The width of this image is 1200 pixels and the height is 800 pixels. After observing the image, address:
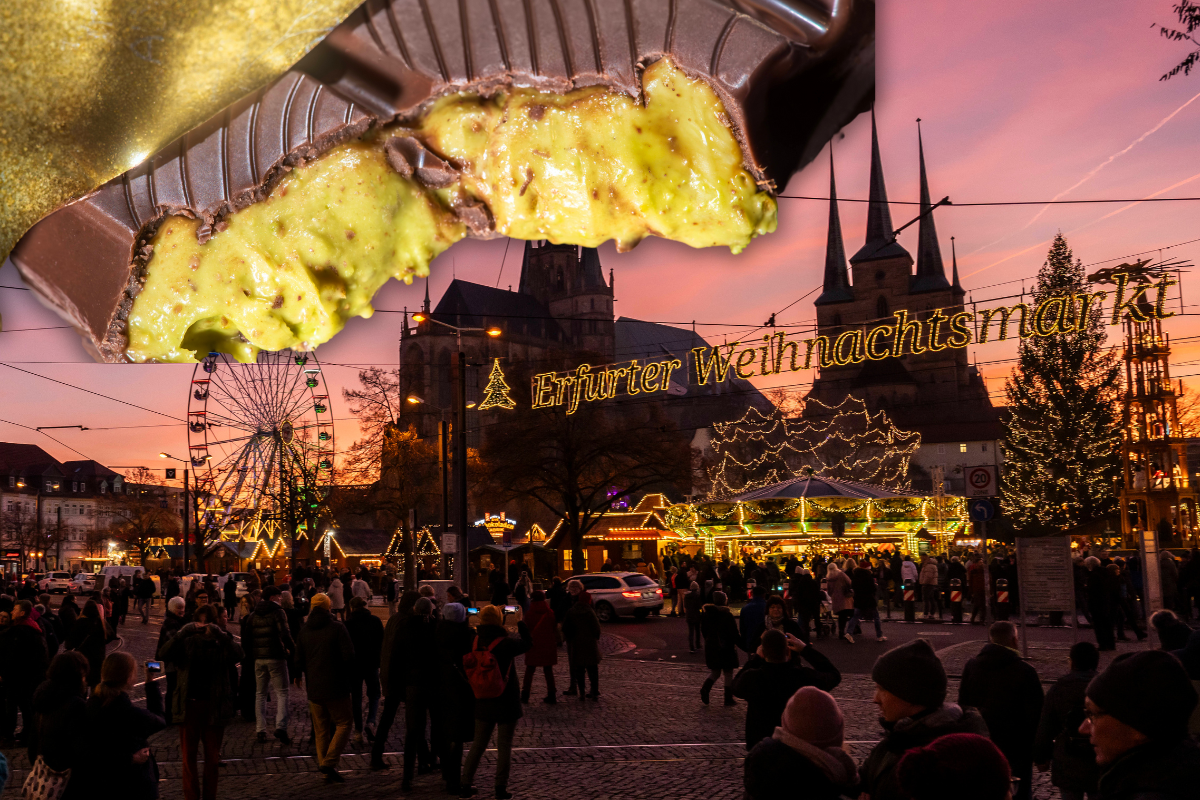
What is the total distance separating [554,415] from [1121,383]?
Result: 99.0 ft

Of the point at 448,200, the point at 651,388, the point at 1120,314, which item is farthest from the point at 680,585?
the point at 448,200

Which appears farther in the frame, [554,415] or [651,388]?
[554,415]

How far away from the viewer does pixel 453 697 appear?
8797 millimetres

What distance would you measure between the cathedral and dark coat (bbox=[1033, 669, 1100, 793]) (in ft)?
307

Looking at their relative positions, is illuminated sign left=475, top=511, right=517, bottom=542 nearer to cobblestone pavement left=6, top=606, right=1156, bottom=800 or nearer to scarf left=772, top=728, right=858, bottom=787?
cobblestone pavement left=6, top=606, right=1156, bottom=800

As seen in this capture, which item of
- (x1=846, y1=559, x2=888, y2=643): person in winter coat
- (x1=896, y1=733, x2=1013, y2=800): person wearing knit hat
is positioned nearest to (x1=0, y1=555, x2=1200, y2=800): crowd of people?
(x1=896, y1=733, x2=1013, y2=800): person wearing knit hat

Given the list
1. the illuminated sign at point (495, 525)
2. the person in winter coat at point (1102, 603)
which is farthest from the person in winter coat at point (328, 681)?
the illuminated sign at point (495, 525)

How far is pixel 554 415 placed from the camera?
133ft

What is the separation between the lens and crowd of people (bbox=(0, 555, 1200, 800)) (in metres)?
3.14

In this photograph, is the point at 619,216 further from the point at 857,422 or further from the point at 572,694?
the point at 857,422

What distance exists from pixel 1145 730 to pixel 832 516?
29.6 meters

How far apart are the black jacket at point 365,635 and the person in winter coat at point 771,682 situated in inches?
201

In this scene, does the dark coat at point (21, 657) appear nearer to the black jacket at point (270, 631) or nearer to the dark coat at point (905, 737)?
the black jacket at point (270, 631)

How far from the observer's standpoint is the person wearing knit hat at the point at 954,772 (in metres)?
2.31
